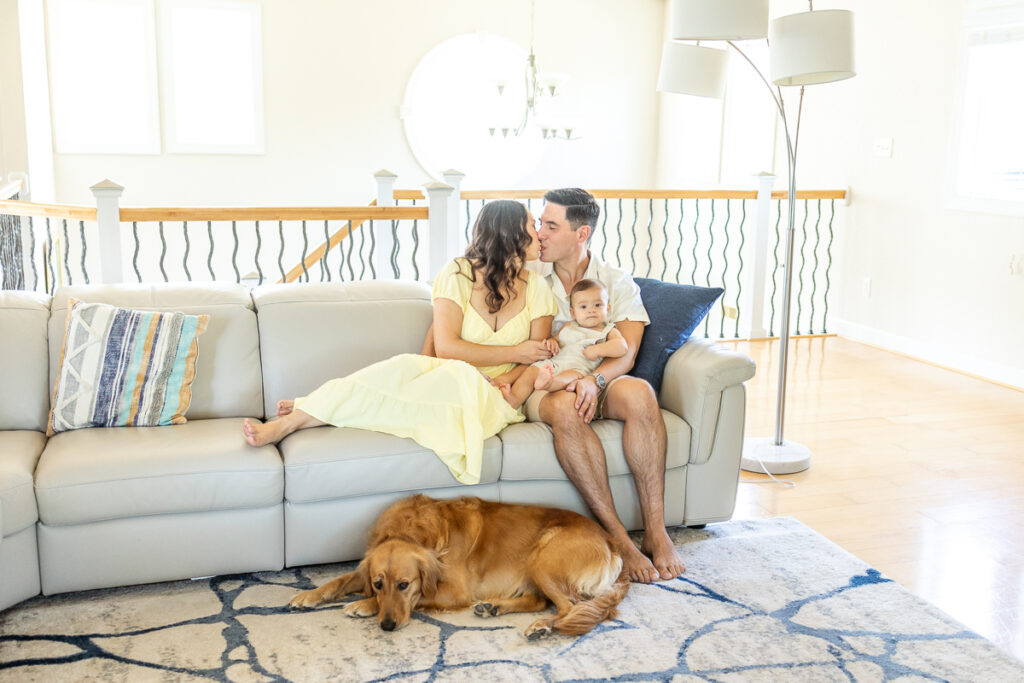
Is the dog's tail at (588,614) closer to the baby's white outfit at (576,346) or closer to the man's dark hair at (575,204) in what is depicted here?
the baby's white outfit at (576,346)

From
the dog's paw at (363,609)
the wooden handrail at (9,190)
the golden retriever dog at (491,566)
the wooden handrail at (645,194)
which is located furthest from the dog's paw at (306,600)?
the wooden handrail at (9,190)

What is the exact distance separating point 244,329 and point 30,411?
669 mm

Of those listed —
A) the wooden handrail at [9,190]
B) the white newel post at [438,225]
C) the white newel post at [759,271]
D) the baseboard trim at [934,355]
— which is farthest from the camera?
the white newel post at [759,271]

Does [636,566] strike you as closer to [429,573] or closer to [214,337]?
[429,573]

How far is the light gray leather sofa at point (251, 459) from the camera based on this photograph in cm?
242

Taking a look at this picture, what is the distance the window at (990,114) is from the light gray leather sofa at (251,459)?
3013 millimetres

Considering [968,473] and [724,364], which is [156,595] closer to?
[724,364]

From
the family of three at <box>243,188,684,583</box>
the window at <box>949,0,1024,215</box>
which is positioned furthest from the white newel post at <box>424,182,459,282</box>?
the window at <box>949,0,1024,215</box>

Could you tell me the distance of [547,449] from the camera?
2756 mm

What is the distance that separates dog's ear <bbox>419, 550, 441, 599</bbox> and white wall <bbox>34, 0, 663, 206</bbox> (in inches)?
245

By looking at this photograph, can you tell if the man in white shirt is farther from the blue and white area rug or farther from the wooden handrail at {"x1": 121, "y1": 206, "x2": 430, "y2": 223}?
the wooden handrail at {"x1": 121, "y1": 206, "x2": 430, "y2": 223}

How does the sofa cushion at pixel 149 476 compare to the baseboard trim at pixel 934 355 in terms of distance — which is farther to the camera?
the baseboard trim at pixel 934 355

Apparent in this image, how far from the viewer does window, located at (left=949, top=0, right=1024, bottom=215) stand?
498cm

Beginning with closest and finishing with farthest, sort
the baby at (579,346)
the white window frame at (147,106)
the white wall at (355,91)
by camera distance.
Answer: the baby at (579,346)
the white window frame at (147,106)
the white wall at (355,91)
